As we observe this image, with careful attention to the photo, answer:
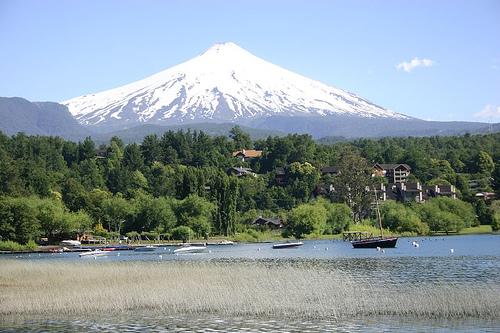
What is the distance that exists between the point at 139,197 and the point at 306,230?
21.9m

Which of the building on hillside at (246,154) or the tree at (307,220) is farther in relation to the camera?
the building on hillside at (246,154)

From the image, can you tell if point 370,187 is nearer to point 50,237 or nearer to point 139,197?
point 139,197

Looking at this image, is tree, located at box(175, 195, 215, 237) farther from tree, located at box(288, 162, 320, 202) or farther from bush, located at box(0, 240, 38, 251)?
tree, located at box(288, 162, 320, 202)

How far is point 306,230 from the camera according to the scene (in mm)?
104250

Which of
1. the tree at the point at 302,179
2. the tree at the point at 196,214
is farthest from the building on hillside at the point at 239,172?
the tree at the point at 196,214

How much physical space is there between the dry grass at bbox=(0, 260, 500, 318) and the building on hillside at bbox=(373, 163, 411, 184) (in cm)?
11336

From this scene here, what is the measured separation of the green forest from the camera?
100312mm

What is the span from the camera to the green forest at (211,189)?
10031 centimetres

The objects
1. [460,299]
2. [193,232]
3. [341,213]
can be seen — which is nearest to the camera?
[460,299]

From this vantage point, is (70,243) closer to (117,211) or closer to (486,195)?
(117,211)

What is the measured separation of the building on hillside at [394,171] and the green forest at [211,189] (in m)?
2.28

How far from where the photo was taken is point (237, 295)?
31094 mm

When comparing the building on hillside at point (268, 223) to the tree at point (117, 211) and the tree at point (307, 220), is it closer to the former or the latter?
the tree at point (307, 220)

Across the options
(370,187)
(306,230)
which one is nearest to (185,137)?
(370,187)
